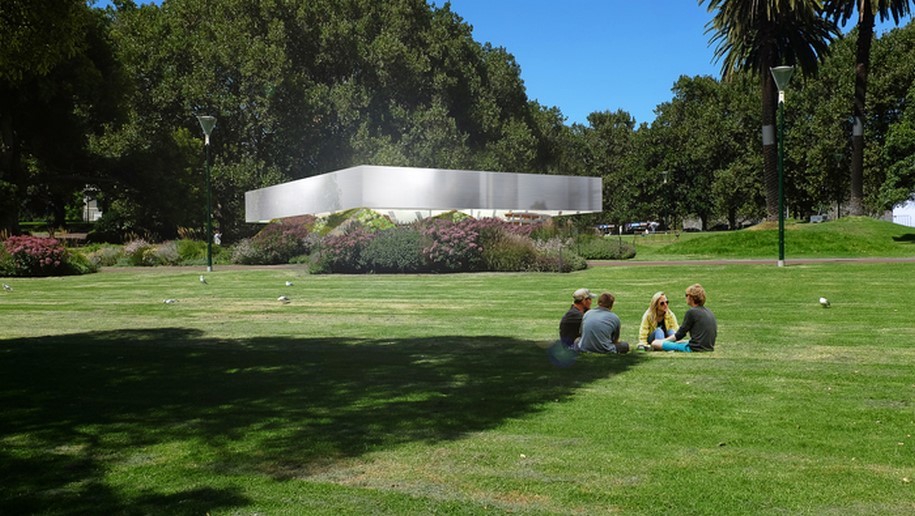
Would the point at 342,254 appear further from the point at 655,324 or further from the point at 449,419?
the point at 449,419

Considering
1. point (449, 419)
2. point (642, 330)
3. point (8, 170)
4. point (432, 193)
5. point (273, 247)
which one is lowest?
point (449, 419)

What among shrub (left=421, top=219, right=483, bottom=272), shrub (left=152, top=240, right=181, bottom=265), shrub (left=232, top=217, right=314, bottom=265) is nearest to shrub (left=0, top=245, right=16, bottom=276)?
shrub (left=152, top=240, right=181, bottom=265)

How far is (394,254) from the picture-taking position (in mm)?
27219

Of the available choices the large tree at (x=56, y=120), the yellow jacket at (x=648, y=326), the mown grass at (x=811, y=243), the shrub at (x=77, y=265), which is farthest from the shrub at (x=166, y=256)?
the yellow jacket at (x=648, y=326)

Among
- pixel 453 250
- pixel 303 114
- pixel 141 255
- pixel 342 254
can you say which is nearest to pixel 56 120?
pixel 141 255

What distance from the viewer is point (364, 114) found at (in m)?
56.2

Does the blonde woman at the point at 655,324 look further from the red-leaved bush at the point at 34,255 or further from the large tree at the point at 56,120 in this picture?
the large tree at the point at 56,120

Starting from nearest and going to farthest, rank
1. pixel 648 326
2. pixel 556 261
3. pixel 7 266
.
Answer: pixel 648 326 → pixel 556 261 → pixel 7 266

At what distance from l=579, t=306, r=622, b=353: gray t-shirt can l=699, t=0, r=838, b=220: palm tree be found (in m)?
32.4

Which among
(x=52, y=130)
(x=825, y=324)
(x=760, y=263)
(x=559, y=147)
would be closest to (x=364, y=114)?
(x=52, y=130)

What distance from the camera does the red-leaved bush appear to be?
29.3m

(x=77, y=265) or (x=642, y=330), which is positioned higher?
(x=77, y=265)

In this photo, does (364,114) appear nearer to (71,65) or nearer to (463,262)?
(71,65)

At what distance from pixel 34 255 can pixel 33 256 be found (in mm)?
61
